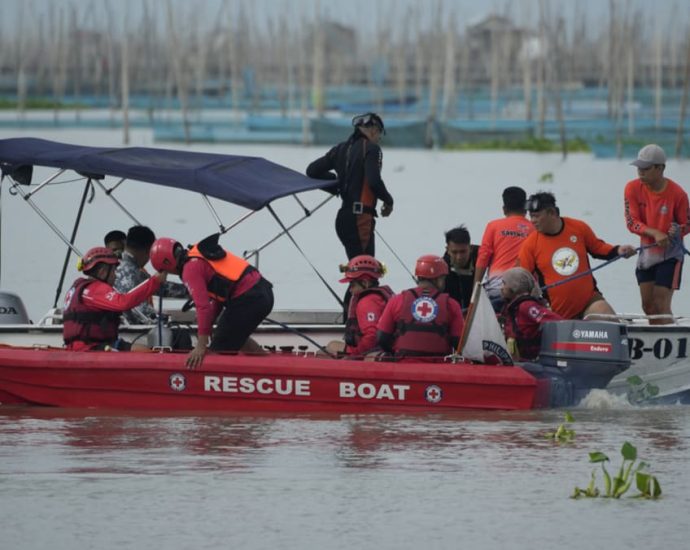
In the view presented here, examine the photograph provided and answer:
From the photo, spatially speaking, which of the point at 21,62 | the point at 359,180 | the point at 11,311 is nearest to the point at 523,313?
the point at 359,180

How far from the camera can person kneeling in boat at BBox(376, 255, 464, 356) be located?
11.9 metres

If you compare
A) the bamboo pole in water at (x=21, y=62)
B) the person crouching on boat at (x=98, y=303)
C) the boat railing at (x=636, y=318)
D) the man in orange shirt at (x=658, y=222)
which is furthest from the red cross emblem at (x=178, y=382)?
the bamboo pole in water at (x=21, y=62)

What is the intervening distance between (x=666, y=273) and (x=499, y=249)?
Result: 1359 mm

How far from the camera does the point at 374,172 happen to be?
13.5 meters

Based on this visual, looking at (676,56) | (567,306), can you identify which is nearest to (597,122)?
(676,56)

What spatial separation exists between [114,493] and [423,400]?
3027 mm

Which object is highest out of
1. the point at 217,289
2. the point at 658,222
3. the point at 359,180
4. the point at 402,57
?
the point at 402,57

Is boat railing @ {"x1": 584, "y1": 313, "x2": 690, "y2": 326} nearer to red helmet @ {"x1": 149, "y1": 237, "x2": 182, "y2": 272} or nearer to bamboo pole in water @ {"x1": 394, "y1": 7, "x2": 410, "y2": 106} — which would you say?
red helmet @ {"x1": 149, "y1": 237, "x2": 182, "y2": 272}

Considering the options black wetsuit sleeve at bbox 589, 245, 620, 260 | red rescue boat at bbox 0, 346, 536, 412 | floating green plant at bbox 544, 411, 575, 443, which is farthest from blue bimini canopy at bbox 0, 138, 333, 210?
floating green plant at bbox 544, 411, 575, 443

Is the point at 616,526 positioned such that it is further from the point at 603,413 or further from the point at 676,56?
the point at 676,56

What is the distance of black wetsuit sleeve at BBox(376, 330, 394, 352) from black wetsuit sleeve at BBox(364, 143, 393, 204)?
1.80 meters

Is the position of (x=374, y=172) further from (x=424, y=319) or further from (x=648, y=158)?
(x=648, y=158)

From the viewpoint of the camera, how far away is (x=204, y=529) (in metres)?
9.23

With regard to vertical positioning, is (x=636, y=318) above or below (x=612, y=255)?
below
